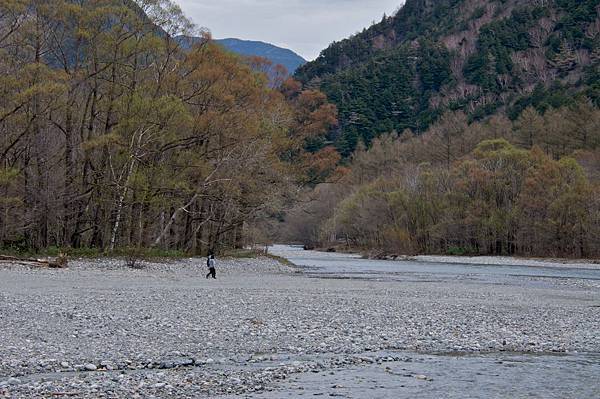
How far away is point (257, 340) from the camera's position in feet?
51.5

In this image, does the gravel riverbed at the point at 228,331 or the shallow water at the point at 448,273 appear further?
the shallow water at the point at 448,273

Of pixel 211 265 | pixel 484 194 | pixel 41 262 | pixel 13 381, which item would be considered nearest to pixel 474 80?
pixel 484 194

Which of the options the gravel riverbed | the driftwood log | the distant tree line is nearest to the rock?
the gravel riverbed

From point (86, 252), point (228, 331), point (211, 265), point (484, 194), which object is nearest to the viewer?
point (228, 331)

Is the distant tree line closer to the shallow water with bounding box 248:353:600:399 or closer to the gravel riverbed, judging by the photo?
the gravel riverbed

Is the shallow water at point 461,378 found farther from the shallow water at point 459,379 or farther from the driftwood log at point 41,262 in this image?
the driftwood log at point 41,262

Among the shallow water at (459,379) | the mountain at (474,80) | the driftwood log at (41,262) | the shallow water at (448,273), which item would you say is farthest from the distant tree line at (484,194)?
the mountain at (474,80)

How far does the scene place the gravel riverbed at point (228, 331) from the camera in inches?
460

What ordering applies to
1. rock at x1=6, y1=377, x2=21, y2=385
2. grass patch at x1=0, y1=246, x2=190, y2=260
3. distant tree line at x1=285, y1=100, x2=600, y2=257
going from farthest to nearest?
distant tree line at x1=285, y1=100, x2=600, y2=257
grass patch at x1=0, y1=246, x2=190, y2=260
rock at x1=6, y1=377, x2=21, y2=385

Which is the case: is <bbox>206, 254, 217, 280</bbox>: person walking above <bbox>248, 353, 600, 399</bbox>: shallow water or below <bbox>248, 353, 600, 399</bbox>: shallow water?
above

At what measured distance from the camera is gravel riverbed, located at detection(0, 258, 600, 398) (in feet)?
38.3

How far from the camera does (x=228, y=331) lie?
16578 mm

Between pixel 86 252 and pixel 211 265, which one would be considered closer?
pixel 211 265

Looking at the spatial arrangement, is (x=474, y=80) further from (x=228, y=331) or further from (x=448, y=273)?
(x=228, y=331)
